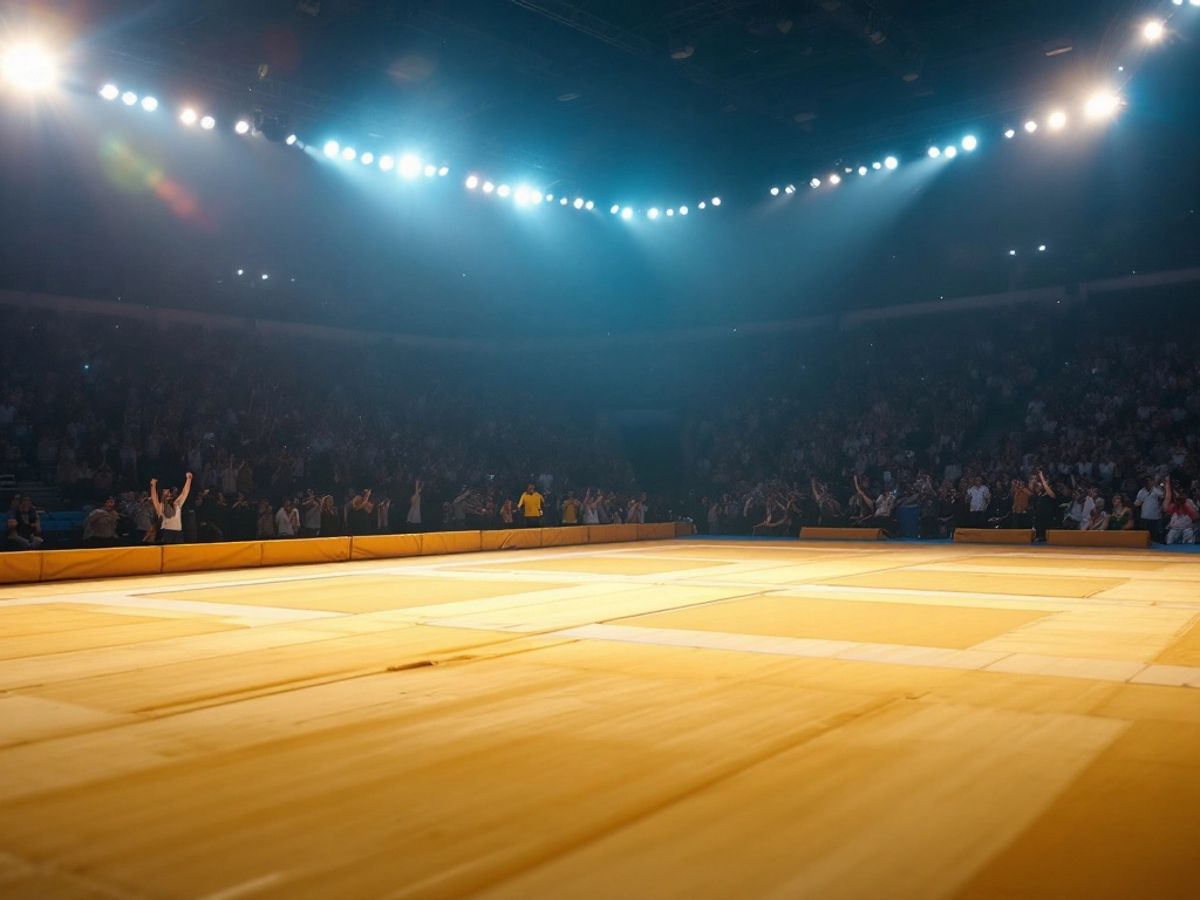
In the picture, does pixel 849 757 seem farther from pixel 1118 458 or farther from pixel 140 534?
pixel 1118 458

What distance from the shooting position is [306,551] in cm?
1659

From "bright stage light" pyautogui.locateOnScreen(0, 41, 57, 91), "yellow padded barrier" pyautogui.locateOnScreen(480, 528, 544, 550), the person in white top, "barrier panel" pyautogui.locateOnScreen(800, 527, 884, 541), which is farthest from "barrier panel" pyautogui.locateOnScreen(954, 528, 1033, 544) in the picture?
"bright stage light" pyautogui.locateOnScreen(0, 41, 57, 91)

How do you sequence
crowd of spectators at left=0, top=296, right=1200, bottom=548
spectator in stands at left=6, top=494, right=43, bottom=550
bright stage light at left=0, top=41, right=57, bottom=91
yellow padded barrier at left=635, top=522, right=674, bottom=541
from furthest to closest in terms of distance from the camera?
yellow padded barrier at left=635, top=522, right=674, bottom=541
crowd of spectators at left=0, top=296, right=1200, bottom=548
bright stage light at left=0, top=41, right=57, bottom=91
spectator in stands at left=6, top=494, right=43, bottom=550

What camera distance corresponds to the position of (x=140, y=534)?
18.6 m

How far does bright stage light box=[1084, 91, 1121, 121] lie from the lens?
20.8m

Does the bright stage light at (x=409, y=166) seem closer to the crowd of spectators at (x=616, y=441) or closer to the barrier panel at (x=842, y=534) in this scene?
the crowd of spectators at (x=616, y=441)

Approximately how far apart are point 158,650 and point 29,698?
5.58 ft

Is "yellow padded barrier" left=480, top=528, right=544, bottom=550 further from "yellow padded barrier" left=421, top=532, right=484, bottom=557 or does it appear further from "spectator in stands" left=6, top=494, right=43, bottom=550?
"spectator in stands" left=6, top=494, right=43, bottom=550

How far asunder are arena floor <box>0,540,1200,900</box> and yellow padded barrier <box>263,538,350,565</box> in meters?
7.27

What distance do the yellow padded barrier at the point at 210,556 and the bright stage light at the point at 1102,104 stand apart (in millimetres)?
18924

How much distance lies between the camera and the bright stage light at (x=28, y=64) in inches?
647

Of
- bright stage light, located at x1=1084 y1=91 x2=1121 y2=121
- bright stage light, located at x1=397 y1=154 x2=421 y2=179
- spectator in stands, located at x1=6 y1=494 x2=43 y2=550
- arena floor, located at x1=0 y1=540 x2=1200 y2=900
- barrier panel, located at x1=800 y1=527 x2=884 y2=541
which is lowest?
barrier panel, located at x1=800 y1=527 x2=884 y2=541

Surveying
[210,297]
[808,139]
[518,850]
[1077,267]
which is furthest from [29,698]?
[1077,267]

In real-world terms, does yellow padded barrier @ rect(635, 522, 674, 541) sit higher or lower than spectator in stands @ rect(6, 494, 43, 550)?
lower
